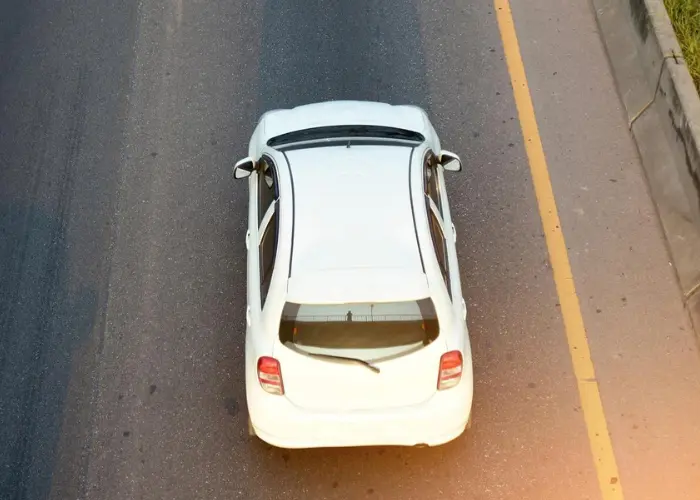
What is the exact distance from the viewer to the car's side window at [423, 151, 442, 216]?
19.3 feet

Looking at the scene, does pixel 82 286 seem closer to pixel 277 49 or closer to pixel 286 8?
pixel 277 49

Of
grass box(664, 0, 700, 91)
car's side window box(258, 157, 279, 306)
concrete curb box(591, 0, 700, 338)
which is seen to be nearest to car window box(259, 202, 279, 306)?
car's side window box(258, 157, 279, 306)

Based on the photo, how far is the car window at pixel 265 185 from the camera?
595cm

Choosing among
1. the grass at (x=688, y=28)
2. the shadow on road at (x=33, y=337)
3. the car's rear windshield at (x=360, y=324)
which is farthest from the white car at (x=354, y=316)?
the grass at (x=688, y=28)

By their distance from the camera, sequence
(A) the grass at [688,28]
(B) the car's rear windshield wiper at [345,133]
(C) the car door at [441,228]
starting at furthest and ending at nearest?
(A) the grass at [688,28]
(B) the car's rear windshield wiper at [345,133]
(C) the car door at [441,228]

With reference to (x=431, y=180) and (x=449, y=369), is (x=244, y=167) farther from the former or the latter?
(x=449, y=369)

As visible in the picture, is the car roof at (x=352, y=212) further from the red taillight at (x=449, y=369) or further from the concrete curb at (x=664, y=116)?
the concrete curb at (x=664, y=116)

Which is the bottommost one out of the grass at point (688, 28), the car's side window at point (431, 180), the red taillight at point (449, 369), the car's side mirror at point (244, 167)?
the red taillight at point (449, 369)

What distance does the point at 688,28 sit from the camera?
7.68m

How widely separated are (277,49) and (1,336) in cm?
416

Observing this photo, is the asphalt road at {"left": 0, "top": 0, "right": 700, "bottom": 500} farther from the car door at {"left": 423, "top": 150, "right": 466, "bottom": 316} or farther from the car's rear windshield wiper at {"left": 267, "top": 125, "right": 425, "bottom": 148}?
the car's rear windshield wiper at {"left": 267, "top": 125, "right": 425, "bottom": 148}

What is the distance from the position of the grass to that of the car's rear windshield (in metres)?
3.96

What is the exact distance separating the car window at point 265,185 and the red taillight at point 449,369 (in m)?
1.80

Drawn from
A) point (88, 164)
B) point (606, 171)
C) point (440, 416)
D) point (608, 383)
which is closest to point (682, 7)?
point (606, 171)
